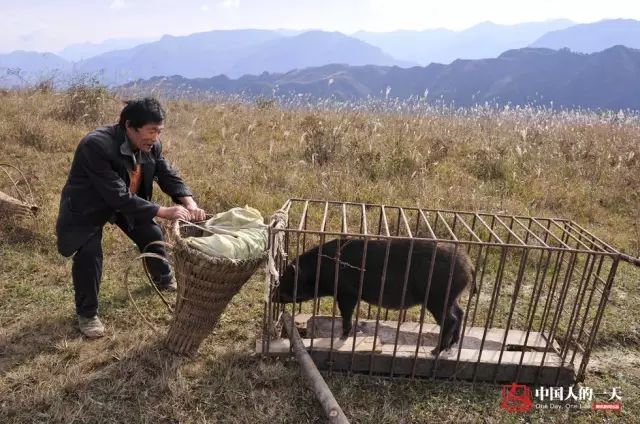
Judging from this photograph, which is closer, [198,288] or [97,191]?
[198,288]

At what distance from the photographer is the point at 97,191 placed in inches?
132

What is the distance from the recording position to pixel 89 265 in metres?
3.42

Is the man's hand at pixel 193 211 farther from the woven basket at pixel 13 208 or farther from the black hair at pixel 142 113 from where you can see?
the woven basket at pixel 13 208

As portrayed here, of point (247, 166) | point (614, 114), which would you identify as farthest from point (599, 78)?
point (247, 166)

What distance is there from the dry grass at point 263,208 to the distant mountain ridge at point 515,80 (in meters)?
77.6

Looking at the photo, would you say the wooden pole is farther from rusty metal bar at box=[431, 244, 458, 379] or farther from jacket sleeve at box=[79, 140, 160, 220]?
jacket sleeve at box=[79, 140, 160, 220]

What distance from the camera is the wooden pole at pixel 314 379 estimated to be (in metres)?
2.65

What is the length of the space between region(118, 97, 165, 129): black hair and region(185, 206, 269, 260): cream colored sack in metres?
0.84

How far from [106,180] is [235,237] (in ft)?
3.35

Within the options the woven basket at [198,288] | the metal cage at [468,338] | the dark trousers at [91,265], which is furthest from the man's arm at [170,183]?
the metal cage at [468,338]

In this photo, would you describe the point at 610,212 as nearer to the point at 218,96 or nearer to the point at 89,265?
the point at 89,265


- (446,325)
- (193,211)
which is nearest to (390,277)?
(446,325)

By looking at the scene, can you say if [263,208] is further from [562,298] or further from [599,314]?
[599,314]

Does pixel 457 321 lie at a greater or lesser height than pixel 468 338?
greater
